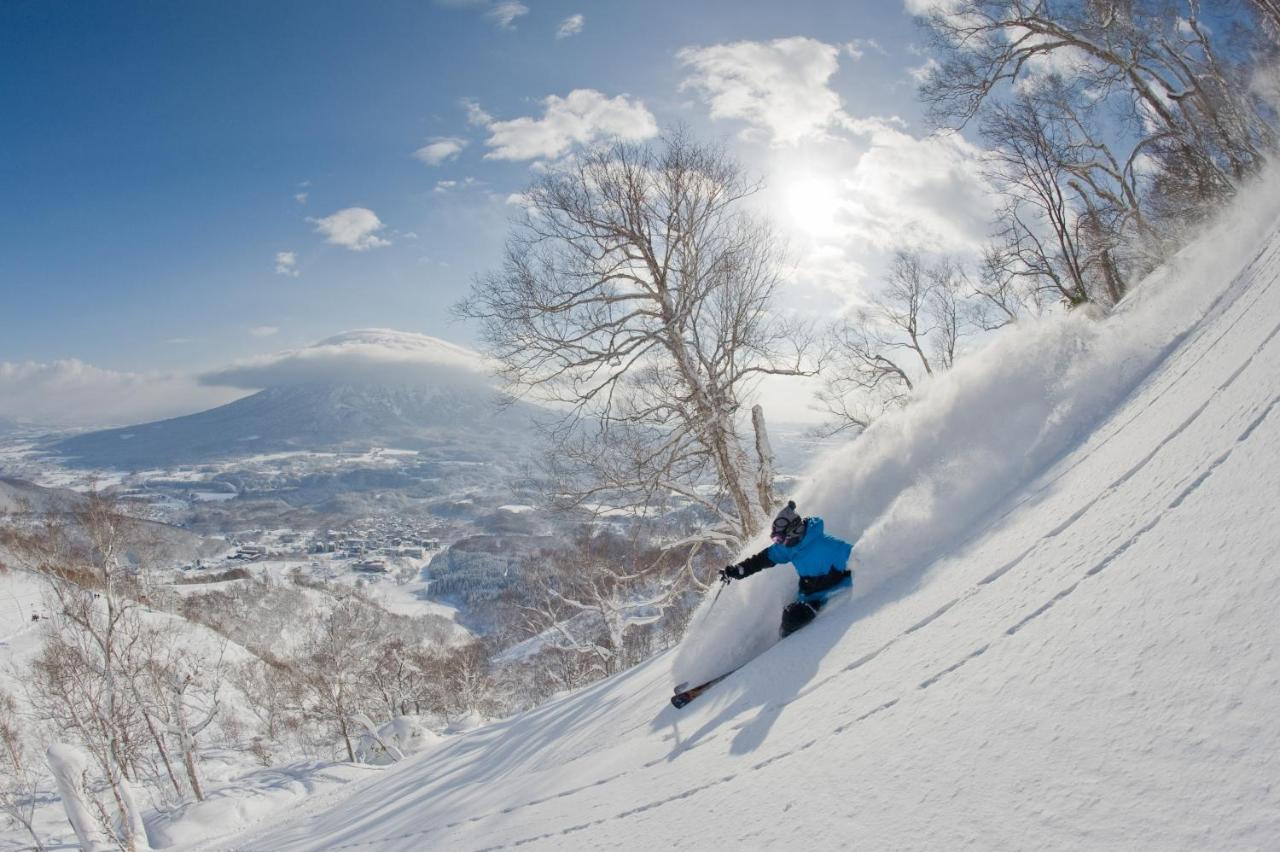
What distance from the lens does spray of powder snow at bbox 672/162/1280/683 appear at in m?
4.93

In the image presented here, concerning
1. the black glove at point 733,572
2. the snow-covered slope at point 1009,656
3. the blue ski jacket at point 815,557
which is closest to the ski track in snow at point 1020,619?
the snow-covered slope at point 1009,656

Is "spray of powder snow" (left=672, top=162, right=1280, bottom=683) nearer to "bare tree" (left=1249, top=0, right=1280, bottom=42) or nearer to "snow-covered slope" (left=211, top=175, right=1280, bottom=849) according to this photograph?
"snow-covered slope" (left=211, top=175, right=1280, bottom=849)

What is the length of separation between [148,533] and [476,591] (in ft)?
370

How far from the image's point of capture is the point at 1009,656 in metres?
2.31

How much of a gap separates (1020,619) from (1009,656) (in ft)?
0.99

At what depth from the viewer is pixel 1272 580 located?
1.67 meters

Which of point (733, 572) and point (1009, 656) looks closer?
point (1009, 656)

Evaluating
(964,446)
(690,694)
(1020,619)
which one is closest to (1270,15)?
(964,446)

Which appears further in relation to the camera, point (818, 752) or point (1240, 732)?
point (818, 752)

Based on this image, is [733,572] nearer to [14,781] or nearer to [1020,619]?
[1020,619]

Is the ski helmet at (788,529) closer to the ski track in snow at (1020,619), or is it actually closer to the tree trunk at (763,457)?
the ski track in snow at (1020,619)

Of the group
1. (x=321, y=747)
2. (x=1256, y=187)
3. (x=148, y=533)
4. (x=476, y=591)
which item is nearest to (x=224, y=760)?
(x=321, y=747)

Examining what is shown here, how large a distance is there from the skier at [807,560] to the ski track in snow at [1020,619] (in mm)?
1250

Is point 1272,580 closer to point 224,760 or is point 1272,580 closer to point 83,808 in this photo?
point 83,808
